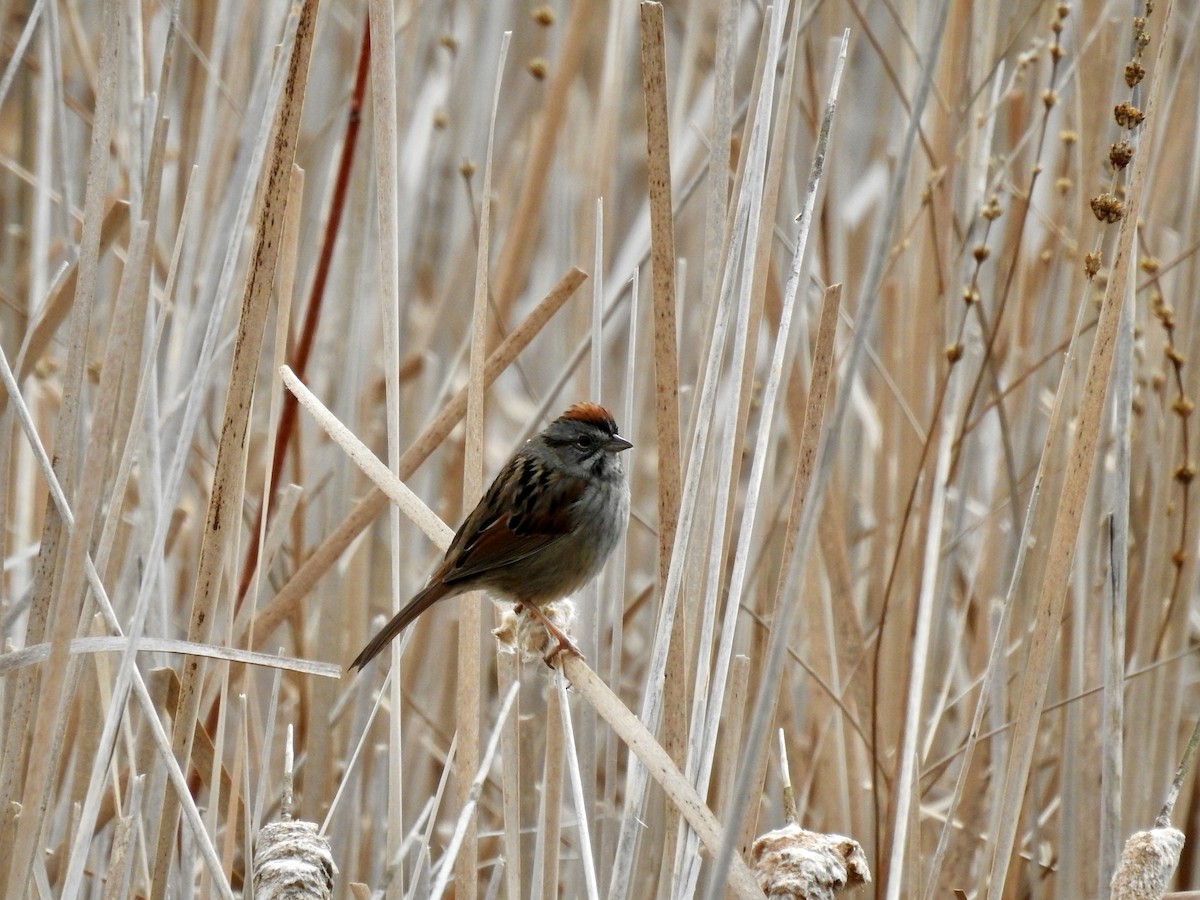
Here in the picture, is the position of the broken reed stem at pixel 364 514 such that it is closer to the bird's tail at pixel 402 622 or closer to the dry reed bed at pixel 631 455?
the dry reed bed at pixel 631 455

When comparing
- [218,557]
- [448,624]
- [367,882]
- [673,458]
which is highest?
[673,458]

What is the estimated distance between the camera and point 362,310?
2.82m

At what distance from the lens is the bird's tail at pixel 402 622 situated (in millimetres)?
2285

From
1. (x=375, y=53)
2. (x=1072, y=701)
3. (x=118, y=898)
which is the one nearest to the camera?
(x=118, y=898)

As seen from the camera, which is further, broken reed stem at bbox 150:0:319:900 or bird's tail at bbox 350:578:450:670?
bird's tail at bbox 350:578:450:670

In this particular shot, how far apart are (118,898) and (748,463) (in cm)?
251

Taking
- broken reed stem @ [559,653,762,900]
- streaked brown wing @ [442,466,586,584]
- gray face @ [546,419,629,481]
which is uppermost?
gray face @ [546,419,629,481]

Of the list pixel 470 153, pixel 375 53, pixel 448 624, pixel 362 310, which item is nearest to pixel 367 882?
pixel 448 624

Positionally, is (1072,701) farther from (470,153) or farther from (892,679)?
(470,153)

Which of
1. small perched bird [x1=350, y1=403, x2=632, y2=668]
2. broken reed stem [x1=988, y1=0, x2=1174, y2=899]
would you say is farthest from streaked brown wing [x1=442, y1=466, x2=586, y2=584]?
broken reed stem [x1=988, y1=0, x2=1174, y2=899]

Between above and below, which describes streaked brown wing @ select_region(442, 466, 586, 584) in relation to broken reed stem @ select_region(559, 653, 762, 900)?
above

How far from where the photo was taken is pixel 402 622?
90.7 inches

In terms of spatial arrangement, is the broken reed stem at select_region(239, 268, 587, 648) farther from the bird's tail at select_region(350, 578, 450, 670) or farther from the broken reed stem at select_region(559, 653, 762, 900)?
the broken reed stem at select_region(559, 653, 762, 900)

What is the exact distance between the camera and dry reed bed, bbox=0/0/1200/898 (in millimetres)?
1833
